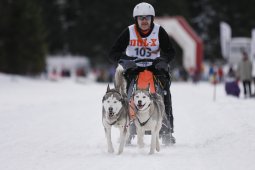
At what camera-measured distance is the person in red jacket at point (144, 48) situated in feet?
26.5

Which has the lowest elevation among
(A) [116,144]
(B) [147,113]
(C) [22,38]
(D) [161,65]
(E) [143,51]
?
(A) [116,144]

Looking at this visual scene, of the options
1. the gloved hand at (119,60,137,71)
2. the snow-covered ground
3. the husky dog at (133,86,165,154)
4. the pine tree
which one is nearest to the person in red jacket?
the gloved hand at (119,60,137,71)

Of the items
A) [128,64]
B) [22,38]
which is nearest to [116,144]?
[128,64]

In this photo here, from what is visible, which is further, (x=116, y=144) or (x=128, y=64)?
(x=116, y=144)

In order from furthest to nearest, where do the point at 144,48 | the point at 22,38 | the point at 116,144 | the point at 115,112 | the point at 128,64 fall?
the point at 22,38 → the point at 116,144 → the point at 144,48 → the point at 128,64 → the point at 115,112

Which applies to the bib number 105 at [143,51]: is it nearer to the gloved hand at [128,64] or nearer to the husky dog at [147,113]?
the gloved hand at [128,64]

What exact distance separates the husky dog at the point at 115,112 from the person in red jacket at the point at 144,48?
743mm

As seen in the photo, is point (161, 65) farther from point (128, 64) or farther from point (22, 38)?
point (22, 38)

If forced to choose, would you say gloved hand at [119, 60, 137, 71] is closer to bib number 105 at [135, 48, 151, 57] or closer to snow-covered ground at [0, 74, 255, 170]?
bib number 105 at [135, 48, 151, 57]

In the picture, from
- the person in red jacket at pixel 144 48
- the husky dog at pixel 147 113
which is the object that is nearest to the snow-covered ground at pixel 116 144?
the husky dog at pixel 147 113

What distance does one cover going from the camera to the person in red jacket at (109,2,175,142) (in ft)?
26.5

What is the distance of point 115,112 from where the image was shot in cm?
734

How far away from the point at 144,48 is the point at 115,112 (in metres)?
1.34

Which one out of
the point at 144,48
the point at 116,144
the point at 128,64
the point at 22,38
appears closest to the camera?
the point at 128,64
